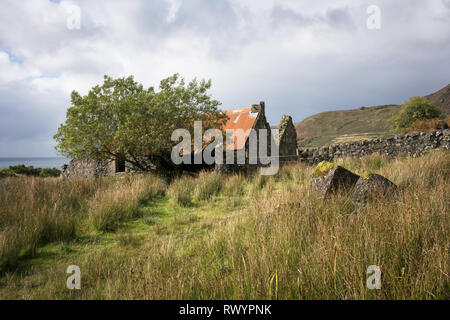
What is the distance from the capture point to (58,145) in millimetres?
12344

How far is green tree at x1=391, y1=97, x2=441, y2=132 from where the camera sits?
1016 inches

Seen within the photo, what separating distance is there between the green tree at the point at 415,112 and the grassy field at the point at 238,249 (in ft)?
79.2

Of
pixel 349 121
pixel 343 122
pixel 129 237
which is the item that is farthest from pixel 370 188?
pixel 343 122

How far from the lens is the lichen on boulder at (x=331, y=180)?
16.3 ft

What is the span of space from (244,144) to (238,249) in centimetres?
1241

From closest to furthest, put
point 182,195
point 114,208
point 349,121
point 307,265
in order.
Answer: point 307,265 → point 114,208 → point 182,195 → point 349,121

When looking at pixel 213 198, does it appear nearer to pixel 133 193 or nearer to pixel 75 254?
pixel 133 193

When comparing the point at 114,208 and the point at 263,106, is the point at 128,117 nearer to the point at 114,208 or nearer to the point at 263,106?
the point at 114,208

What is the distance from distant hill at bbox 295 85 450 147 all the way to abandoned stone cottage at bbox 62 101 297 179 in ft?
215

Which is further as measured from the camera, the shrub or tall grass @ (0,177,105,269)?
the shrub

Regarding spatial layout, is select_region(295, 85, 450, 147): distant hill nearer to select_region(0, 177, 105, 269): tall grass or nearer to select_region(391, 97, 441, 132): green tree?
select_region(391, 97, 441, 132): green tree

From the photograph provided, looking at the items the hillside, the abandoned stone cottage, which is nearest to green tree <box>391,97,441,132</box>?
the abandoned stone cottage

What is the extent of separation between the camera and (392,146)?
46.8 feet
